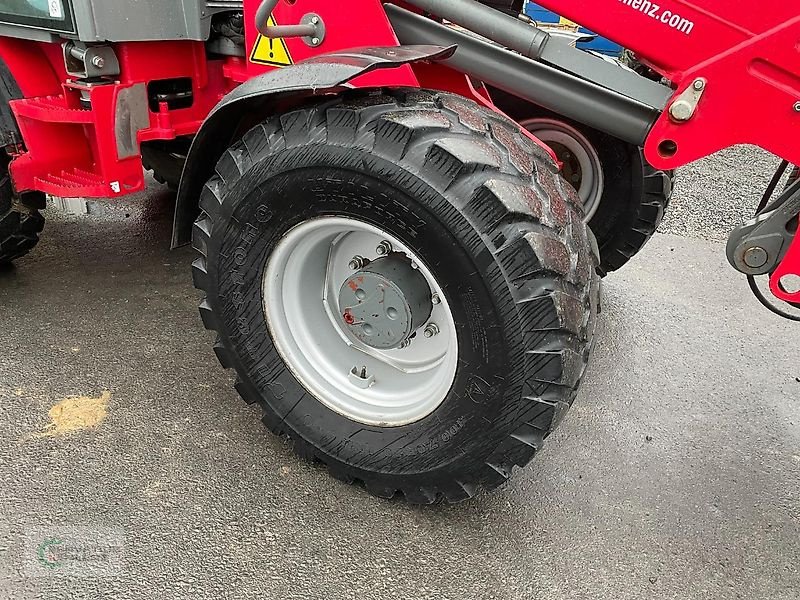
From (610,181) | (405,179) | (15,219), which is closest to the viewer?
(405,179)

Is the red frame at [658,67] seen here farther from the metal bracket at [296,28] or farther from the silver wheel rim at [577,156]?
the silver wheel rim at [577,156]

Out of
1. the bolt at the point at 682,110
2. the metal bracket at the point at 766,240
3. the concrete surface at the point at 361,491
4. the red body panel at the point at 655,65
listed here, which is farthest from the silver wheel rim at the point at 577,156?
the bolt at the point at 682,110

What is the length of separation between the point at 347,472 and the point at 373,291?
1.86 feet

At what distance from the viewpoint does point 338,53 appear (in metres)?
1.78

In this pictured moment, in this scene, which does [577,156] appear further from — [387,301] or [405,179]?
[405,179]

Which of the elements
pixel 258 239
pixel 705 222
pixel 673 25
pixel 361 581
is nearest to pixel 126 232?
pixel 258 239

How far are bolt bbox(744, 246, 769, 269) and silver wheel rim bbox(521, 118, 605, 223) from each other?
1.16 metres

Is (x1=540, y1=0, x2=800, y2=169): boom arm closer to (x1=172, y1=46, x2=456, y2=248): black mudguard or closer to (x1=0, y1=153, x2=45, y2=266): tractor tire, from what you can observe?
(x1=172, y1=46, x2=456, y2=248): black mudguard

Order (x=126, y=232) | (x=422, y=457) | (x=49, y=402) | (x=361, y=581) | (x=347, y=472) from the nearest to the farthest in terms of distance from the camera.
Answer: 1. (x=361, y=581)
2. (x=422, y=457)
3. (x=347, y=472)
4. (x=49, y=402)
5. (x=126, y=232)

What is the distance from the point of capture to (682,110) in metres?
1.75

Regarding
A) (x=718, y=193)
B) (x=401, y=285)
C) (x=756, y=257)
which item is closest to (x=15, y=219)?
(x=401, y=285)

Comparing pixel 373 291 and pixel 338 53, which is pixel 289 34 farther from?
pixel 373 291

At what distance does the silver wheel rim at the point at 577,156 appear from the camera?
306cm

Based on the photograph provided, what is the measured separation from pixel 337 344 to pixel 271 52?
0.96 metres
